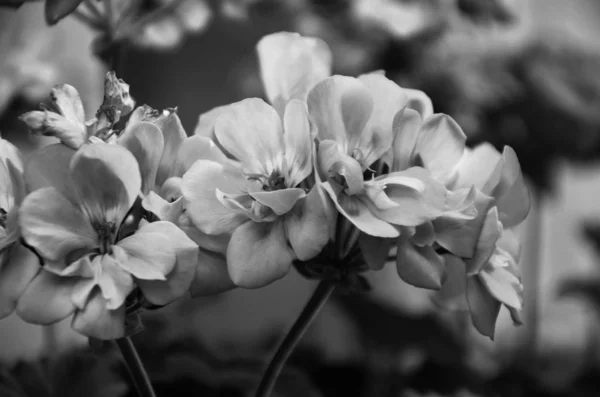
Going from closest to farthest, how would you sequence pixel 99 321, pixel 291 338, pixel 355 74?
pixel 99 321
pixel 291 338
pixel 355 74

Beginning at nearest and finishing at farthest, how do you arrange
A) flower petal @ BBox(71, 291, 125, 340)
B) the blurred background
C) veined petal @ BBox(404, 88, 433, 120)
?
flower petal @ BBox(71, 291, 125, 340)
veined petal @ BBox(404, 88, 433, 120)
the blurred background

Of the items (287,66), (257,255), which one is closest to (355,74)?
(287,66)

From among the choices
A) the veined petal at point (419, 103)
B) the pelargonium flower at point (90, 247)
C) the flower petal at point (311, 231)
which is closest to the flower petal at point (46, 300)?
the pelargonium flower at point (90, 247)

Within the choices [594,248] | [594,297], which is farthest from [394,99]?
[594,248]

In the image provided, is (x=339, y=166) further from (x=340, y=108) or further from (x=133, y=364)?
(x=133, y=364)

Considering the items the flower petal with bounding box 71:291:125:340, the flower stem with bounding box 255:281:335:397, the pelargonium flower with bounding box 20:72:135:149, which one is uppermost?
the pelargonium flower with bounding box 20:72:135:149

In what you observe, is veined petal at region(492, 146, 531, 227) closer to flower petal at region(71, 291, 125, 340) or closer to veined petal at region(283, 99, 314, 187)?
veined petal at region(283, 99, 314, 187)

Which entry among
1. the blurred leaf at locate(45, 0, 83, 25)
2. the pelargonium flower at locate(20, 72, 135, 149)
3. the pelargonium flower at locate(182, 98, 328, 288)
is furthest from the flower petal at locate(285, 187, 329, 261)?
the blurred leaf at locate(45, 0, 83, 25)

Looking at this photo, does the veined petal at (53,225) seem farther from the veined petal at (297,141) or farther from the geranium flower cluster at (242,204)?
the veined petal at (297,141)
